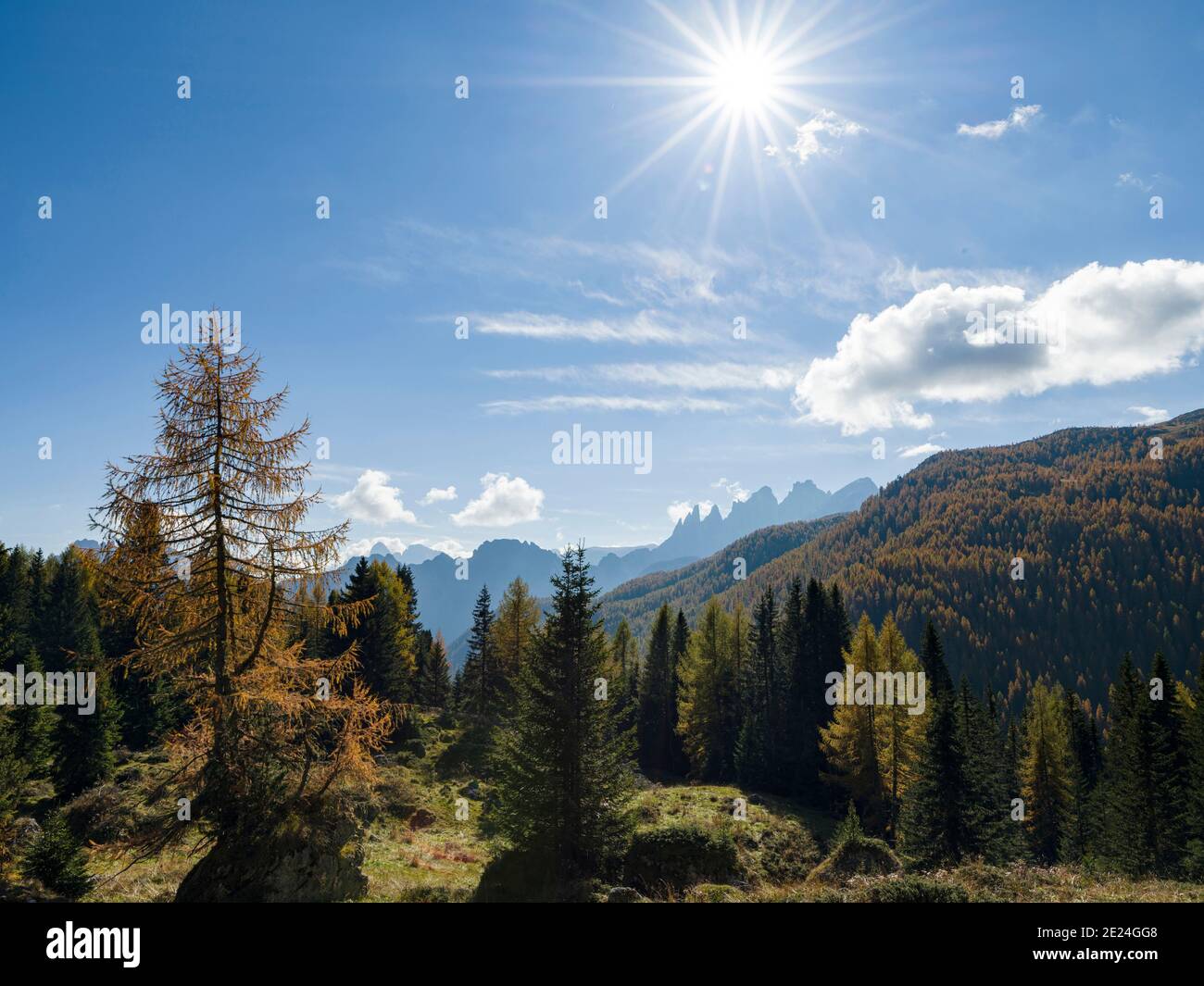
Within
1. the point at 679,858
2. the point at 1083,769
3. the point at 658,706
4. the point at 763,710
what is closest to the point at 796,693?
the point at 763,710

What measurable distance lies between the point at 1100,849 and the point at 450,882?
4774 cm

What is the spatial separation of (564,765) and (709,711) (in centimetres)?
3401

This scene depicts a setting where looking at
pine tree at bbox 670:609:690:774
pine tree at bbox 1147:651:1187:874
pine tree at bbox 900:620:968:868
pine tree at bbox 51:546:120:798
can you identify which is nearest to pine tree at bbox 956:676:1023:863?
pine tree at bbox 900:620:968:868

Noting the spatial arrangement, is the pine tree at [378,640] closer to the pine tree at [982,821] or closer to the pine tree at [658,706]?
the pine tree at [658,706]

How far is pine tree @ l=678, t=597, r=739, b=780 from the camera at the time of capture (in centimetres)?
5003

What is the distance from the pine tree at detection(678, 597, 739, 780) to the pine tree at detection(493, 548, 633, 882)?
31.7 meters

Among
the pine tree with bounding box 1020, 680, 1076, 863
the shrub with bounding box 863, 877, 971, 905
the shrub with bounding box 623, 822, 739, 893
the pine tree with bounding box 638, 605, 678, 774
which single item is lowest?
the pine tree with bounding box 1020, 680, 1076, 863

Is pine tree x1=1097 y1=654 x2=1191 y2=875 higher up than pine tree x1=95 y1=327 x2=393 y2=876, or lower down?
lower down

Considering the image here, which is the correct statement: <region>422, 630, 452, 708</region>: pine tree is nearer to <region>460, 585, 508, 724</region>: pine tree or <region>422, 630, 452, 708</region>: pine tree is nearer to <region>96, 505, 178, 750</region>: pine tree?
<region>460, 585, 508, 724</region>: pine tree

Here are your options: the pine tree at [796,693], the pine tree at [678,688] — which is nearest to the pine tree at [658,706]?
the pine tree at [678,688]

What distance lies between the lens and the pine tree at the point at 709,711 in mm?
50031

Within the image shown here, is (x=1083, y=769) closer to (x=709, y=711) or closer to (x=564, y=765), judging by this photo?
(x=709, y=711)

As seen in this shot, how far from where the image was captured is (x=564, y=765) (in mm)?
19672
